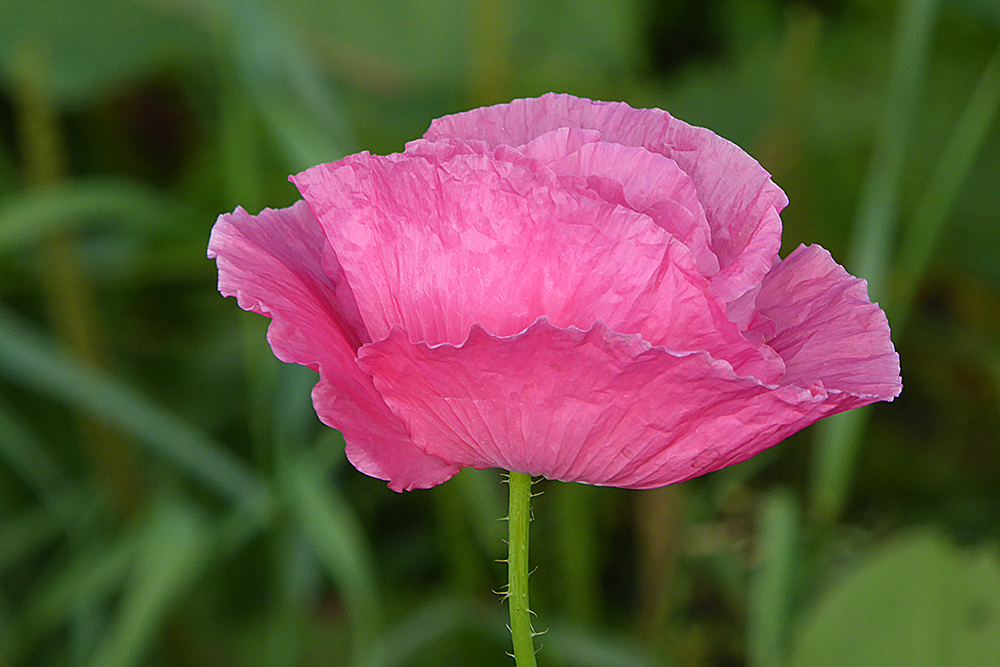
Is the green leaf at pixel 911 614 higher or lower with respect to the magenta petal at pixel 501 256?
lower

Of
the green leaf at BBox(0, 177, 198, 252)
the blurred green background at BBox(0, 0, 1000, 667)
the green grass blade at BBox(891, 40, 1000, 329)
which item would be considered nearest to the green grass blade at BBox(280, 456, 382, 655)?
the blurred green background at BBox(0, 0, 1000, 667)

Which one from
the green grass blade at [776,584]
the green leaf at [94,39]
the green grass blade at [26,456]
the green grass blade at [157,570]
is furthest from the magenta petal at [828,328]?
the green leaf at [94,39]

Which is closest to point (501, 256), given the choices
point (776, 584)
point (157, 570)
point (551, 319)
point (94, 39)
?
point (551, 319)

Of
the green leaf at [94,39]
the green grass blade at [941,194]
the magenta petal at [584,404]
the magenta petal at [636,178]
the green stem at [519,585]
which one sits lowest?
the green stem at [519,585]

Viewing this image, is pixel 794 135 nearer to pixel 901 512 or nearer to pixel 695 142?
pixel 901 512

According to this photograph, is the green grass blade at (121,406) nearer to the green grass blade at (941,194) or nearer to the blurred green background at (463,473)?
the blurred green background at (463,473)

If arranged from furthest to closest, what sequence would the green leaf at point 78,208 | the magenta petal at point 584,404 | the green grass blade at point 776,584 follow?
the green leaf at point 78,208 < the green grass blade at point 776,584 < the magenta petal at point 584,404

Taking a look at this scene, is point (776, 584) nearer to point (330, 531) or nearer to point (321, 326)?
point (330, 531)

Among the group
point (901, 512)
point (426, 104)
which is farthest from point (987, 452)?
point (426, 104)
